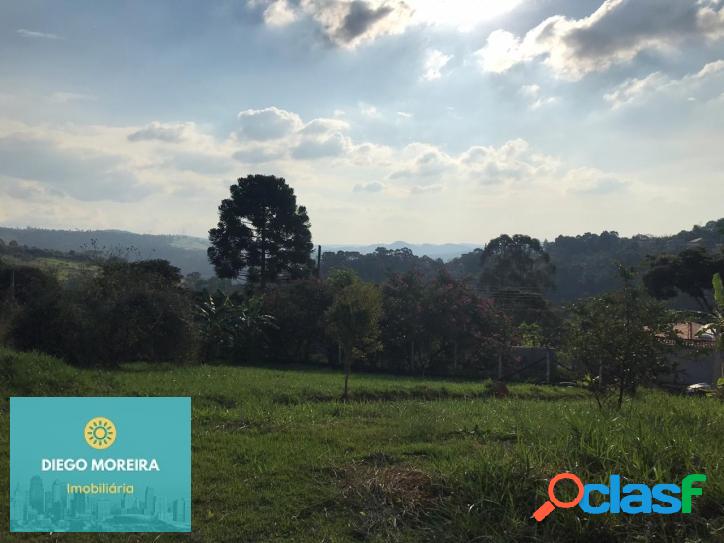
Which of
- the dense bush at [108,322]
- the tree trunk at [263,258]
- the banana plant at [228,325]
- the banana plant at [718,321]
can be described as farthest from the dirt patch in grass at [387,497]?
the tree trunk at [263,258]

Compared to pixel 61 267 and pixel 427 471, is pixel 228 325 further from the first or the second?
pixel 61 267

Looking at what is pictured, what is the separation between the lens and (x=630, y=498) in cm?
486

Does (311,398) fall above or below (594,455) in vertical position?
below

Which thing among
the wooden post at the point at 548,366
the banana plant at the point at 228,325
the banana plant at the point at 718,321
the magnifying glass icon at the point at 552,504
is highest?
the banana plant at the point at 718,321

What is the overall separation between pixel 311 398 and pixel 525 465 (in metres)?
8.03

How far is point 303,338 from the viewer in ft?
85.7

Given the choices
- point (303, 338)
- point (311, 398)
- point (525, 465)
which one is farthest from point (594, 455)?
point (303, 338)

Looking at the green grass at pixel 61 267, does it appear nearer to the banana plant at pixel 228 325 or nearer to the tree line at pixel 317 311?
the tree line at pixel 317 311

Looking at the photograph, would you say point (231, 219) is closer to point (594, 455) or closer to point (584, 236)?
point (594, 455)

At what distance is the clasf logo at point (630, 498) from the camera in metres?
4.72

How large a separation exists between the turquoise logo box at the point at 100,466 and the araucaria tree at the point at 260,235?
3015 cm

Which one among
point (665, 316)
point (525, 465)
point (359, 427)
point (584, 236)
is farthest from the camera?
point (584, 236)

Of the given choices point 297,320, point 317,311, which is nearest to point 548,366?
point 317,311

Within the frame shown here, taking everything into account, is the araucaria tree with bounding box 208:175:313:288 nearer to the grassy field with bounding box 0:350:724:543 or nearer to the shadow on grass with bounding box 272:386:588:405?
the shadow on grass with bounding box 272:386:588:405
